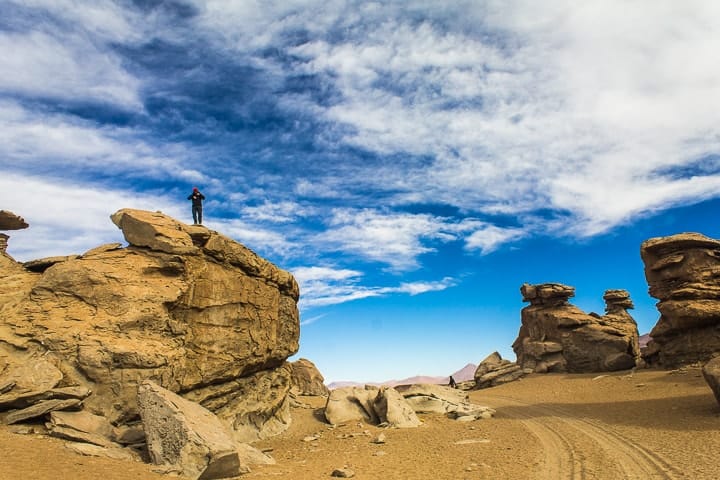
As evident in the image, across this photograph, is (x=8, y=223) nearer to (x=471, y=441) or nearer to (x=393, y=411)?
(x=393, y=411)

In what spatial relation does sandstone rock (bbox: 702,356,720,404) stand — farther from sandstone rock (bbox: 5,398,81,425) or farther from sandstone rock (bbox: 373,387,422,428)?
sandstone rock (bbox: 5,398,81,425)

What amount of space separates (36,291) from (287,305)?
16.1 m

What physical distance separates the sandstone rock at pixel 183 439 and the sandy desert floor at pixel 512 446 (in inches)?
36.5

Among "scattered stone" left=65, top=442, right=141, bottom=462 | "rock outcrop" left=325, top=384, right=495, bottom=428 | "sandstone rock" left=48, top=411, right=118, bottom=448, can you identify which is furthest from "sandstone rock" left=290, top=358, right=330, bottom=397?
"scattered stone" left=65, top=442, right=141, bottom=462

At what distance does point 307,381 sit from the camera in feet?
172

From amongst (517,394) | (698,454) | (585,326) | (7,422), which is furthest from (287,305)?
(585,326)

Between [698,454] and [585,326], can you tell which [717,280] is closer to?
Answer: [585,326]

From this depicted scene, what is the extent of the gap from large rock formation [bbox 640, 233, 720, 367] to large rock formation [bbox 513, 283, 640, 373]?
275 inches

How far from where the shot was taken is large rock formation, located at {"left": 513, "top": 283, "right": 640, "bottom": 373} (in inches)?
2080

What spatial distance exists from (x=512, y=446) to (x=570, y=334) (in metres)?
40.6

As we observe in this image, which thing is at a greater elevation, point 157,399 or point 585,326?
point 585,326

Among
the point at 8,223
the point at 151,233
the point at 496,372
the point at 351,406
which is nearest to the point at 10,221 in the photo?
the point at 8,223

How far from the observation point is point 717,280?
133 ft

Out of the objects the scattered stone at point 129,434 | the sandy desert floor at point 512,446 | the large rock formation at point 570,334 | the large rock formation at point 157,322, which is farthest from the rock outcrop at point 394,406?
the large rock formation at point 570,334
